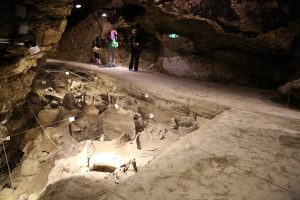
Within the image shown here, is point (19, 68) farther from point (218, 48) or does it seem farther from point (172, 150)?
point (218, 48)

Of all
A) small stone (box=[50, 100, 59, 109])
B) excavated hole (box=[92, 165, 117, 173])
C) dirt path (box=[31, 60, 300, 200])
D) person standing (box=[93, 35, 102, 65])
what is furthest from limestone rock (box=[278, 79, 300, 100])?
person standing (box=[93, 35, 102, 65])

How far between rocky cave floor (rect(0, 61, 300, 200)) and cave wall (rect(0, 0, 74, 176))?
2.04ft

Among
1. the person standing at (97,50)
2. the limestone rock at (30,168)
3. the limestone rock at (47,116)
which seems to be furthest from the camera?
the person standing at (97,50)

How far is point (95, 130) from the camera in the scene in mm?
6535

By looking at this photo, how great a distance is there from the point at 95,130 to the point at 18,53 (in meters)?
2.50

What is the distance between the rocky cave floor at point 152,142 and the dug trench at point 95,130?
3cm

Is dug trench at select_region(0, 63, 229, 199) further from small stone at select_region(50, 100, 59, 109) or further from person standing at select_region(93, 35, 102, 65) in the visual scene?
person standing at select_region(93, 35, 102, 65)

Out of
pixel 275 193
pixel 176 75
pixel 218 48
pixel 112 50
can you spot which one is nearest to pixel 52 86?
pixel 112 50

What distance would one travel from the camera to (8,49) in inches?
212

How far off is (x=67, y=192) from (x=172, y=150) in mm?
1457

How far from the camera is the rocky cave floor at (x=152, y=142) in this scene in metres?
2.89

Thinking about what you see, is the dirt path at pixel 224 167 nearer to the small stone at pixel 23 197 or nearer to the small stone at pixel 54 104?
the small stone at pixel 23 197

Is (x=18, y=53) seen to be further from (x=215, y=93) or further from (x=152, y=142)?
(x=215, y=93)

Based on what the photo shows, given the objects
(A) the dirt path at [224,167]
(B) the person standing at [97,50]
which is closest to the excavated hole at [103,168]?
(A) the dirt path at [224,167]
